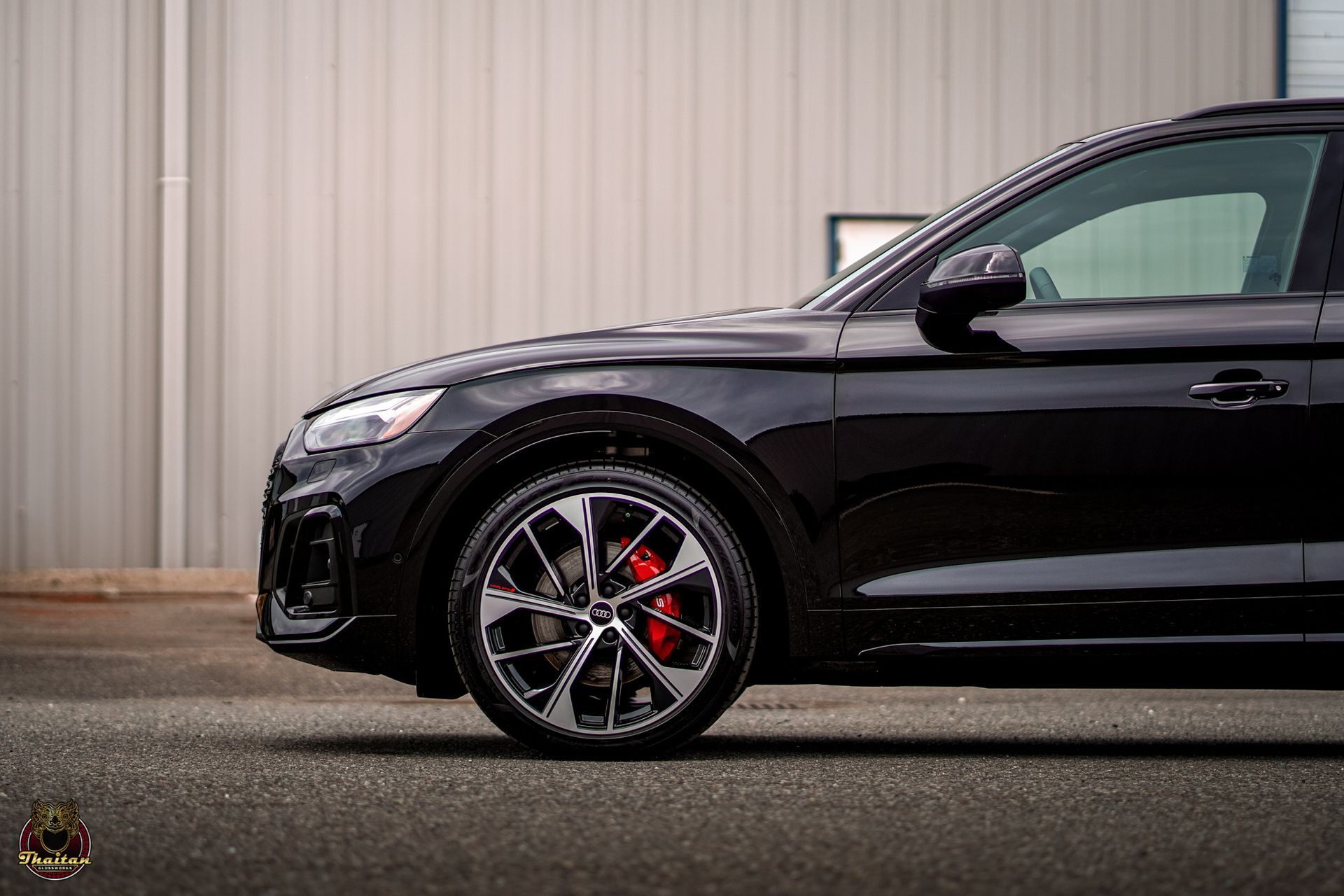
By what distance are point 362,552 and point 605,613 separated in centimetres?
67

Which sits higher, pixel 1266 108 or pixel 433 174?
pixel 433 174

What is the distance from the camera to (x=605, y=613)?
156 inches

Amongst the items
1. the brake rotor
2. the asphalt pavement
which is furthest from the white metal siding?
the brake rotor

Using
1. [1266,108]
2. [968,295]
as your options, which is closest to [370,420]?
[968,295]

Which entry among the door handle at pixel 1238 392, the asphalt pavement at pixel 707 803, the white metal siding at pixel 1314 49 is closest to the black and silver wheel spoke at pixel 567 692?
the asphalt pavement at pixel 707 803

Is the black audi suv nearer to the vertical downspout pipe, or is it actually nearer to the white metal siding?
the vertical downspout pipe

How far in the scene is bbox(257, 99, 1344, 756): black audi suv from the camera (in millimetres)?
3930

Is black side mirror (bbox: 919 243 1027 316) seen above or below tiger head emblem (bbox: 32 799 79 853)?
above

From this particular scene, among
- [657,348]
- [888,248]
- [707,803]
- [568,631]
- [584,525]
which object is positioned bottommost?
[707,803]

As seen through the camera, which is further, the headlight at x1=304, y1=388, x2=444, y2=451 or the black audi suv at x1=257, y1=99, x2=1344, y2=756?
the headlight at x1=304, y1=388, x2=444, y2=451

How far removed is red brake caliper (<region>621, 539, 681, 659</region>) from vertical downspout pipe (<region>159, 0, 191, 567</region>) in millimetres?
6345

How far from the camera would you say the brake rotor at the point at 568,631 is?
401cm

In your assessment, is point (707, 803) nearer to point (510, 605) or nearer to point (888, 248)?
point (510, 605)

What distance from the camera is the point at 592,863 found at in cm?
280
